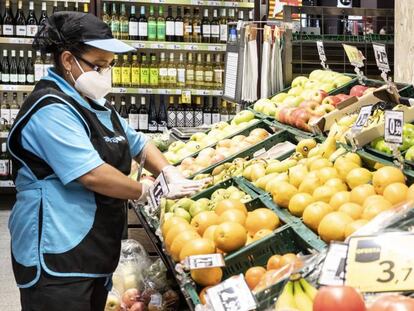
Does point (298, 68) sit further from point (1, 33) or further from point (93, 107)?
point (1, 33)

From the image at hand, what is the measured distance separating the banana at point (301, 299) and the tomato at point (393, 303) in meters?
0.21

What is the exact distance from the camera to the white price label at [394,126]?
8.07 ft

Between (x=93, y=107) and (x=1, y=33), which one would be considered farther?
(x=1, y=33)

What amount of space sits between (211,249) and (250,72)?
2.94 metres

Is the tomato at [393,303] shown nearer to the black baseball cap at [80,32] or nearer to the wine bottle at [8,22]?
the black baseball cap at [80,32]

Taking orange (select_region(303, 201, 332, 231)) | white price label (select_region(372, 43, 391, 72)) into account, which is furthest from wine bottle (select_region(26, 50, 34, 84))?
orange (select_region(303, 201, 332, 231))

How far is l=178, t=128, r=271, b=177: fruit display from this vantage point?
405 cm

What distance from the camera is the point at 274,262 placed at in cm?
232

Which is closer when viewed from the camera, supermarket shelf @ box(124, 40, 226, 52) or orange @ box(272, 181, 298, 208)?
orange @ box(272, 181, 298, 208)

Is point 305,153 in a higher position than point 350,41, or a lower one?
lower

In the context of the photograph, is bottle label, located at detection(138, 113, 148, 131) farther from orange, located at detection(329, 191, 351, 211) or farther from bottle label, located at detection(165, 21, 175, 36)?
orange, located at detection(329, 191, 351, 211)

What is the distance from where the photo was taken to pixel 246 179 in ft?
11.2

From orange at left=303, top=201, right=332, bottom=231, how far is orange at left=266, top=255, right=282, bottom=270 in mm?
214

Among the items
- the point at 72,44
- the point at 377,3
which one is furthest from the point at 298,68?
the point at 377,3
